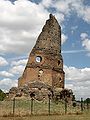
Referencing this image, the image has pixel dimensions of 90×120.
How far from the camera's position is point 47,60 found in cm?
4472

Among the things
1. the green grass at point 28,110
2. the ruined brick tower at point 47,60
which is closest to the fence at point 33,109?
the green grass at point 28,110

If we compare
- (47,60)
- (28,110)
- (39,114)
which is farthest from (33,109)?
(47,60)

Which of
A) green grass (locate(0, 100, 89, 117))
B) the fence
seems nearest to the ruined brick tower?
the fence

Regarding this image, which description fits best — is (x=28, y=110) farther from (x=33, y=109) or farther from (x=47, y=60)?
(x=47, y=60)

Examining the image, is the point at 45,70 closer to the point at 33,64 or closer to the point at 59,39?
the point at 33,64

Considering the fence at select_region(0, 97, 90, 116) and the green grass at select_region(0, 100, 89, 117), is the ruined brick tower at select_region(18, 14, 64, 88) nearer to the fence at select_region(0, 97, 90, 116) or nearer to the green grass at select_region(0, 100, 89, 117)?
the fence at select_region(0, 97, 90, 116)

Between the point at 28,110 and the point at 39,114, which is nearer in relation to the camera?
the point at 39,114

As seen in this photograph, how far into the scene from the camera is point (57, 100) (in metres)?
40.2

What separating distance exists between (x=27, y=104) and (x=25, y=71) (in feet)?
35.4

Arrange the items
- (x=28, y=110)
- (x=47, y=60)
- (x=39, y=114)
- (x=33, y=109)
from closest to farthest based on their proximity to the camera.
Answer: (x=39, y=114)
(x=28, y=110)
(x=33, y=109)
(x=47, y=60)

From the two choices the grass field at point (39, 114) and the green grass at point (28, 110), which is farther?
the green grass at point (28, 110)

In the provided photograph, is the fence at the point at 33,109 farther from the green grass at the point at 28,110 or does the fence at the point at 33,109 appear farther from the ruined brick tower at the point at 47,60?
the ruined brick tower at the point at 47,60

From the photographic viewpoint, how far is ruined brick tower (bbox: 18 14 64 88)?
4362 cm

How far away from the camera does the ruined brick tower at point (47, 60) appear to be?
1718 inches
